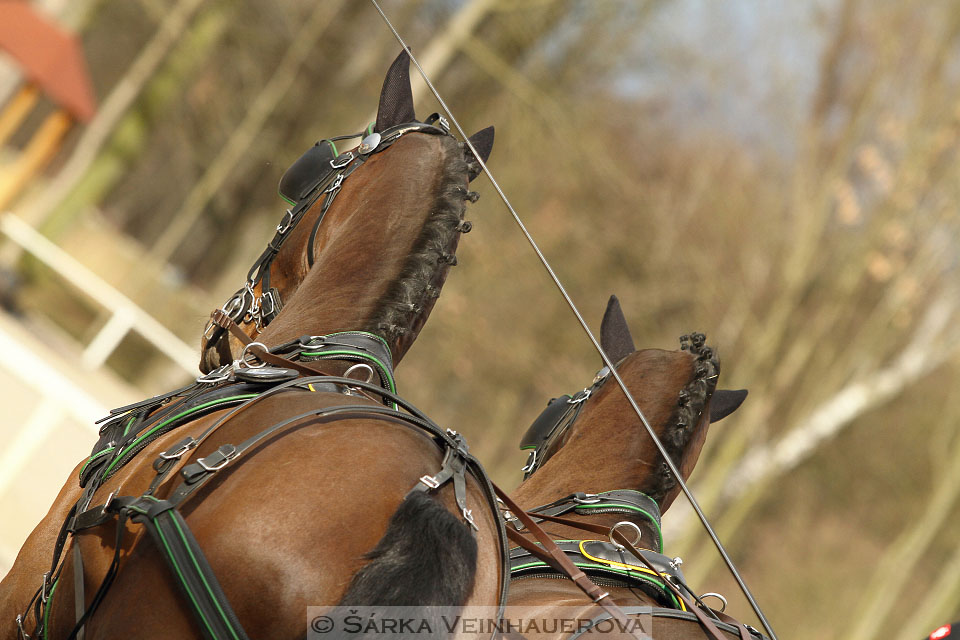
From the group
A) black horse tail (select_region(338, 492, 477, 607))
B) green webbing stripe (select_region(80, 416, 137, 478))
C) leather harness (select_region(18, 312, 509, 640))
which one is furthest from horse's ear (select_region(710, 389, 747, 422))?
green webbing stripe (select_region(80, 416, 137, 478))

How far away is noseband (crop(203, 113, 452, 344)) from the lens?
2762mm

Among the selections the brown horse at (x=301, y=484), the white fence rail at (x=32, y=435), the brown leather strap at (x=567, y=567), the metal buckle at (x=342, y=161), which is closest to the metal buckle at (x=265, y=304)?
the brown horse at (x=301, y=484)

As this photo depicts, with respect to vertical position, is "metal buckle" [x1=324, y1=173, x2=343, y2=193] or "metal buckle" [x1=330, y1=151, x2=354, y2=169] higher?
"metal buckle" [x1=330, y1=151, x2=354, y2=169]

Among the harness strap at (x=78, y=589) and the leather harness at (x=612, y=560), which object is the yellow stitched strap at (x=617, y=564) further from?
the harness strap at (x=78, y=589)

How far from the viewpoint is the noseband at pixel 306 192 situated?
2.76m

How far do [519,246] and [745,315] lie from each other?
4163 mm

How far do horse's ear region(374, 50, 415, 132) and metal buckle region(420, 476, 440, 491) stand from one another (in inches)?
55.0

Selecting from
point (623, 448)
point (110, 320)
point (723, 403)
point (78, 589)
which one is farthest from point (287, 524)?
point (110, 320)

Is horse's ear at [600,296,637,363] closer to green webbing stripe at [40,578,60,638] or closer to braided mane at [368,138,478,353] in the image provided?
braided mane at [368,138,478,353]

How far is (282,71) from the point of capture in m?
12.6

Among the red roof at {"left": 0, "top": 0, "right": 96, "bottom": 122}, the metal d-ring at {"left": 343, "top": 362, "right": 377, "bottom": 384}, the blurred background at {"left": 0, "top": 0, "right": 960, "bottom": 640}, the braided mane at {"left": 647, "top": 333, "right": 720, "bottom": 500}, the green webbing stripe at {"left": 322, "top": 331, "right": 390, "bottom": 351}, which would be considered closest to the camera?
the metal d-ring at {"left": 343, "top": 362, "right": 377, "bottom": 384}

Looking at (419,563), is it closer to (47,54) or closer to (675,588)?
(675,588)

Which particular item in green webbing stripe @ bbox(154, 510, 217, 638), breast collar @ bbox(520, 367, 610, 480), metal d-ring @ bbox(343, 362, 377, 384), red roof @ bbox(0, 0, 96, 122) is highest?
red roof @ bbox(0, 0, 96, 122)

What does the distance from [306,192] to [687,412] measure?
1.53 m
